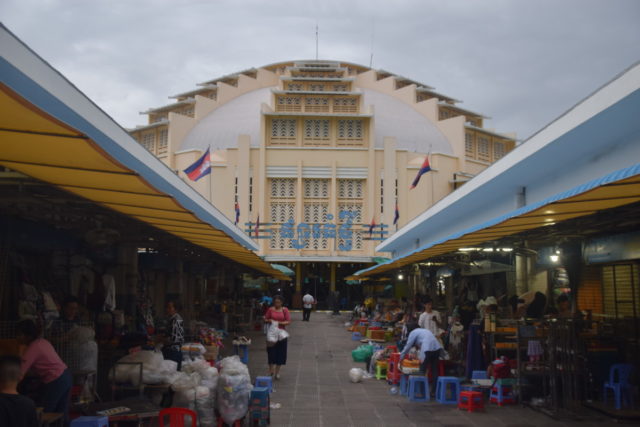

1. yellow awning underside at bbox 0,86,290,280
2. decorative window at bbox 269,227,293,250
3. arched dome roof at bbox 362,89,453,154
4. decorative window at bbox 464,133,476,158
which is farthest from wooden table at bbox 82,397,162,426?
decorative window at bbox 464,133,476,158

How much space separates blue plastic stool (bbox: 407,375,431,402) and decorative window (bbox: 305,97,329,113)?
3602 centimetres

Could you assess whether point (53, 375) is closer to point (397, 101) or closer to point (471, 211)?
point (471, 211)

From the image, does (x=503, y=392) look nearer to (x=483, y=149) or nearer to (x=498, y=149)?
(x=483, y=149)

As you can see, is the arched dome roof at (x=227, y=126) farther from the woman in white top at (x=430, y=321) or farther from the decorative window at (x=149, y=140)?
the woman in white top at (x=430, y=321)

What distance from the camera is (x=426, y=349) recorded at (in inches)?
415

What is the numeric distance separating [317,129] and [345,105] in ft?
10.5

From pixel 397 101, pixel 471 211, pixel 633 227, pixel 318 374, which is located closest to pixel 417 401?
pixel 318 374

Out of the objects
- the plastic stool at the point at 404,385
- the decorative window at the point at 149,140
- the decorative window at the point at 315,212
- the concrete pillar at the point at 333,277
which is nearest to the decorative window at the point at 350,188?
the decorative window at the point at 315,212

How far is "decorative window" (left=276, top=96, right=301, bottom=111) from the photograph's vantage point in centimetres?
4500

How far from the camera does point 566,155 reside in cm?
1159

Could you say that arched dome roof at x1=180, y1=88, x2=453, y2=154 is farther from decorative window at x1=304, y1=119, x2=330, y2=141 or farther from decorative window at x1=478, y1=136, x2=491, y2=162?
decorative window at x1=304, y1=119, x2=330, y2=141

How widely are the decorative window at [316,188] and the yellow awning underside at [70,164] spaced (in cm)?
3428

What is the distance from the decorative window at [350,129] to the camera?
143ft

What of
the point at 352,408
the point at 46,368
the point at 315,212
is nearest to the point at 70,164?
the point at 46,368
